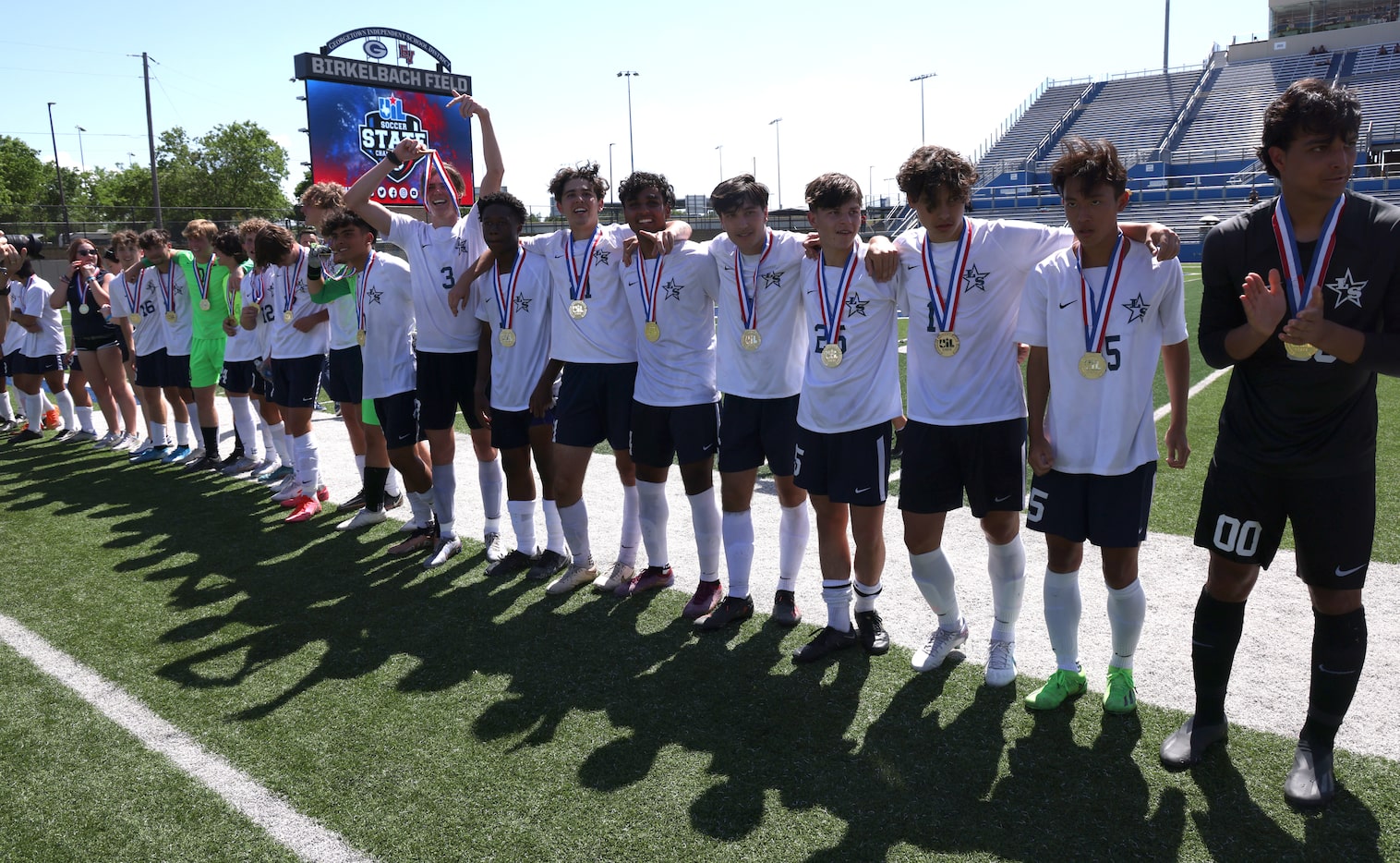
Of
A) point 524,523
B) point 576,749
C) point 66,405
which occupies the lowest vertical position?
point 576,749

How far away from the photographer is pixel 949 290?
3645mm

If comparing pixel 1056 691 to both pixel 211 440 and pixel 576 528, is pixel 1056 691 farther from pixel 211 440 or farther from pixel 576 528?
pixel 211 440

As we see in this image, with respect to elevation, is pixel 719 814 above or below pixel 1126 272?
below

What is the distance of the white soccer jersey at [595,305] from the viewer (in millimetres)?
4941

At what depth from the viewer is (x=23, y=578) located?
5699mm

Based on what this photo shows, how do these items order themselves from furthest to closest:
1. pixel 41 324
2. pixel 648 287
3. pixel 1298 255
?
pixel 41 324 → pixel 648 287 → pixel 1298 255

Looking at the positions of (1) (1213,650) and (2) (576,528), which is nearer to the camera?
(1) (1213,650)

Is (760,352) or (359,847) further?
(760,352)

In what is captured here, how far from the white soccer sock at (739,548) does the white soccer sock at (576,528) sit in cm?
97

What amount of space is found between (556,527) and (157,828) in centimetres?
280

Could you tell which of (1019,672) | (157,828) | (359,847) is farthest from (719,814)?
(157,828)

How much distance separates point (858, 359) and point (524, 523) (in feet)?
8.30

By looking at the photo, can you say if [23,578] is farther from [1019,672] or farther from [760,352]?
[1019,672]

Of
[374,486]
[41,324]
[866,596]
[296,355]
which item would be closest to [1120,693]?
[866,596]
